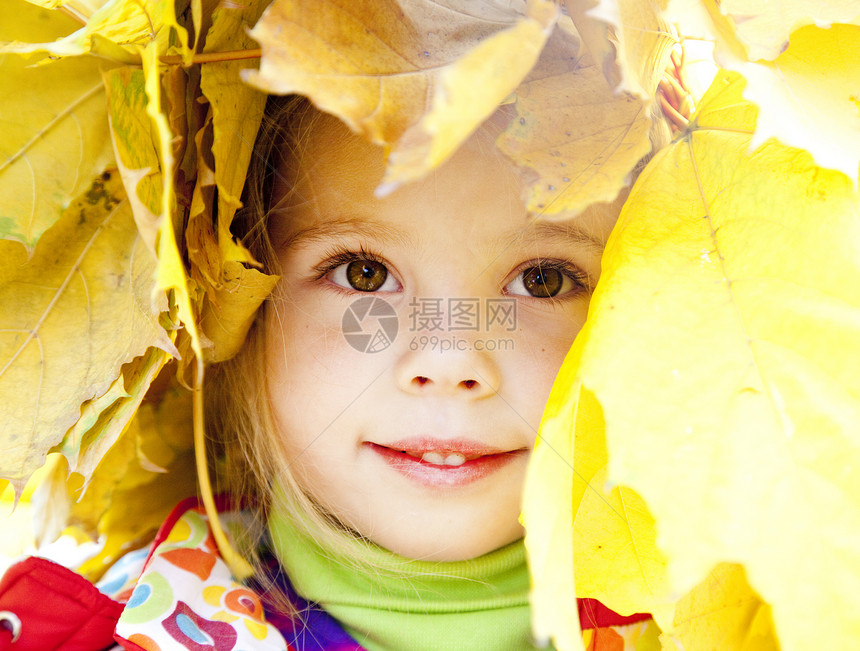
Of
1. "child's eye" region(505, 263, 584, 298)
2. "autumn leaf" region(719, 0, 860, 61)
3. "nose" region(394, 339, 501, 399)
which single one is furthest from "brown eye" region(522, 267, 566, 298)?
"autumn leaf" region(719, 0, 860, 61)

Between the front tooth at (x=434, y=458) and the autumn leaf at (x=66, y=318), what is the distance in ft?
1.05

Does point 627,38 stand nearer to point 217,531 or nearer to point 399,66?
point 399,66

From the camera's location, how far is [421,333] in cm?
68

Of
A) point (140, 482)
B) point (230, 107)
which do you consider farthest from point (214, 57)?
point (140, 482)

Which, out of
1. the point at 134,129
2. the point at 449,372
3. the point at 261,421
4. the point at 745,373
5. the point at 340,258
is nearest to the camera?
the point at 745,373

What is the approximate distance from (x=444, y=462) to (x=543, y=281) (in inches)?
8.4

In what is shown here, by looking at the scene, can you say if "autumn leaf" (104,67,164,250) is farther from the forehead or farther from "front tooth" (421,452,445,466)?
"front tooth" (421,452,445,466)

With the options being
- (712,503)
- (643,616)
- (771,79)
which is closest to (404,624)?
(643,616)

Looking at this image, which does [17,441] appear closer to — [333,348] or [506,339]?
[333,348]

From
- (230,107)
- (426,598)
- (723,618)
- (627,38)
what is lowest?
(723,618)

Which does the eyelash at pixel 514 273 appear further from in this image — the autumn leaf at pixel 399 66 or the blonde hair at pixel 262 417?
the autumn leaf at pixel 399 66

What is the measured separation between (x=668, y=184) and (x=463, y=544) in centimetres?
46

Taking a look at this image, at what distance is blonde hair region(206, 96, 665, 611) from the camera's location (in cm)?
73

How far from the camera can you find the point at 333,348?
716 millimetres
